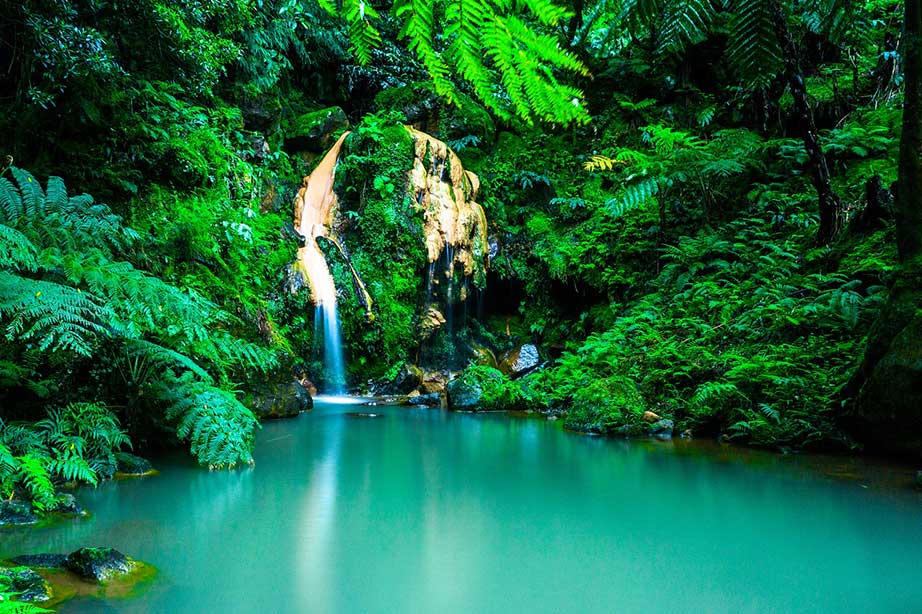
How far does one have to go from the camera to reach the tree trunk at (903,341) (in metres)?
4.05

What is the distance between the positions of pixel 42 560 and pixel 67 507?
0.91 m

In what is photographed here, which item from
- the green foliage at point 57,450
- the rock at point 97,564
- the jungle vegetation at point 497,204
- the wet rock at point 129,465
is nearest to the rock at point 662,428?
the jungle vegetation at point 497,204

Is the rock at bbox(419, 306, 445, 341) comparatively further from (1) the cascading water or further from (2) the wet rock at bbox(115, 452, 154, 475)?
(2) the wet rock at bbox(115, 452, 154, 475)

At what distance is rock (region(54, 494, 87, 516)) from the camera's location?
3.01 metres

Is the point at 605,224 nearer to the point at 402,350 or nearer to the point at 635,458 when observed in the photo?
the point at 402,350

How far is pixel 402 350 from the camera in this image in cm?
1088

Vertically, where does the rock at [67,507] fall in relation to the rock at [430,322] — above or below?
below

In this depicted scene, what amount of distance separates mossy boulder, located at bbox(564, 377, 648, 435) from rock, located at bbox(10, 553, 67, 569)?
5.23 metres

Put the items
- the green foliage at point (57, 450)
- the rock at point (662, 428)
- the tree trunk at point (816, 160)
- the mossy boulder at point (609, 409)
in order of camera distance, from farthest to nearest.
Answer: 1. the tree trunk at point (816, 160)
2. the mossy boulder at point (609, 409)
3. the rock at point (662, 428)
4. the green foliage at point (57, 450)

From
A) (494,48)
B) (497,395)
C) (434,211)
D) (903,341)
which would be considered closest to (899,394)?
(903,341)

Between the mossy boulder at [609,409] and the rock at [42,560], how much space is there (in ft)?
17.1

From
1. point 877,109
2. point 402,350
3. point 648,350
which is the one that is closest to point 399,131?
point 402,350

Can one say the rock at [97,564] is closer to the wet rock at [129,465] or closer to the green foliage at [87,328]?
the green foliage at [87,328]

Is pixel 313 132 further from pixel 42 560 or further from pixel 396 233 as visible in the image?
pixel 42 560
